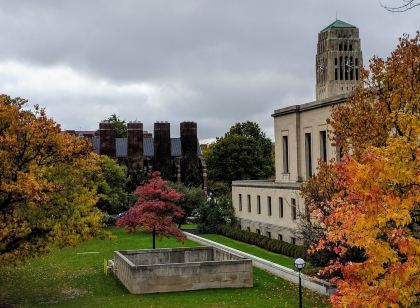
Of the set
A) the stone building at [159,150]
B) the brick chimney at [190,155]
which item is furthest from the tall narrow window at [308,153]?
the brick chimney at [190,155]

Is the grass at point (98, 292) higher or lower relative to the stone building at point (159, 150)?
lower

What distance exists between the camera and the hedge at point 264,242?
3867 centimetres

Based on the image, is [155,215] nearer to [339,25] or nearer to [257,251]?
[257,251]

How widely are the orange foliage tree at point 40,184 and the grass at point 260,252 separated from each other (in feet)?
41.1

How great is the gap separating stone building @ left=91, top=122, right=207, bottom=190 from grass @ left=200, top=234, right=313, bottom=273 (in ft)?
102

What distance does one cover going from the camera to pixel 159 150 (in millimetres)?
85250

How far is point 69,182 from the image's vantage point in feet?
79.3

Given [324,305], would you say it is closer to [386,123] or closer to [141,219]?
[386,123]

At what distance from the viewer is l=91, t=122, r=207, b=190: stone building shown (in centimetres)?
8262

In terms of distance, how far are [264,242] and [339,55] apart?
308 ft

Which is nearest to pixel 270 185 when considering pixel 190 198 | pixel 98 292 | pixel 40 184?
pixel 190 198

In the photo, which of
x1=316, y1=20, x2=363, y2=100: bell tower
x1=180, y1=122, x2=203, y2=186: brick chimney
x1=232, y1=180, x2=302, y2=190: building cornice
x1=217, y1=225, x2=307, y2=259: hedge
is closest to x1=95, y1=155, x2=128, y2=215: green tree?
x1=217, y1=225, x2=307, y2=259: hedge

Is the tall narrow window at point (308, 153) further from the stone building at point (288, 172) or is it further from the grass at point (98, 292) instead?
the grass at point (98, 292)

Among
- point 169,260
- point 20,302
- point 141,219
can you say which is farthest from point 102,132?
point 20,302
